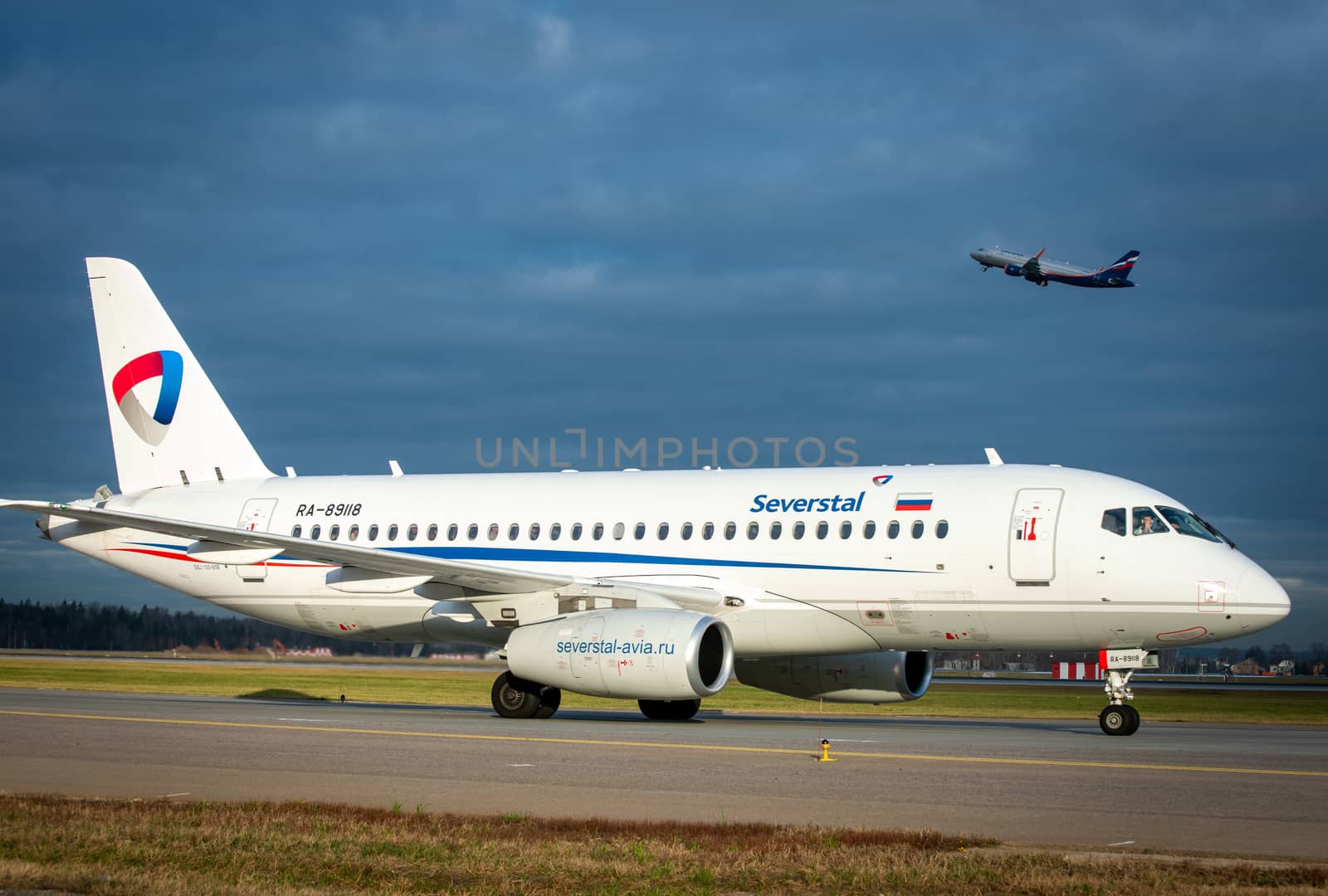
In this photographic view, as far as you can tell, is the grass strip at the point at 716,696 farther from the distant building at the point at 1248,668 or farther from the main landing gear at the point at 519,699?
the distant building at the point at 1248,668

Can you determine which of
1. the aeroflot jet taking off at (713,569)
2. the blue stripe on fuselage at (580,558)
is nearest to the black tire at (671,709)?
the aeroflot jet taking off at (713,569)

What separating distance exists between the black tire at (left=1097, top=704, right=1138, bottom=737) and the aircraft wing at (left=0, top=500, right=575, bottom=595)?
8895mm

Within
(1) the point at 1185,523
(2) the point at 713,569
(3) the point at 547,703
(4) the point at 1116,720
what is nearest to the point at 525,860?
(4) the point at 1116,720

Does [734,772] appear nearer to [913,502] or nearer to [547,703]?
[913,502]

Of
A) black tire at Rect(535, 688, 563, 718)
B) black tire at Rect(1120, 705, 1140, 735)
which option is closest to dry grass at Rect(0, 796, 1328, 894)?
black tire at Rect(1120, 705, 1140, 735)

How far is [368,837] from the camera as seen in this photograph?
9.94 m

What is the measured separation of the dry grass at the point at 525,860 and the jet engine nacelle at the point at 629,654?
33.3 feet

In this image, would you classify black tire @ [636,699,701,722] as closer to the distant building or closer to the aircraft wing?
the aircraft wing

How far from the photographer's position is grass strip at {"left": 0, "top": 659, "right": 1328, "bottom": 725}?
106 feet

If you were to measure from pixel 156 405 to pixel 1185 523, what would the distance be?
21845mm

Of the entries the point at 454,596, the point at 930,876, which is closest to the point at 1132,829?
the point at 930,876

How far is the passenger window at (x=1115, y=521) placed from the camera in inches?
856

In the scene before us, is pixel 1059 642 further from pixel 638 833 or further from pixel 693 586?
pixel 638 833

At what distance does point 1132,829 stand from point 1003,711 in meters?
22.7
